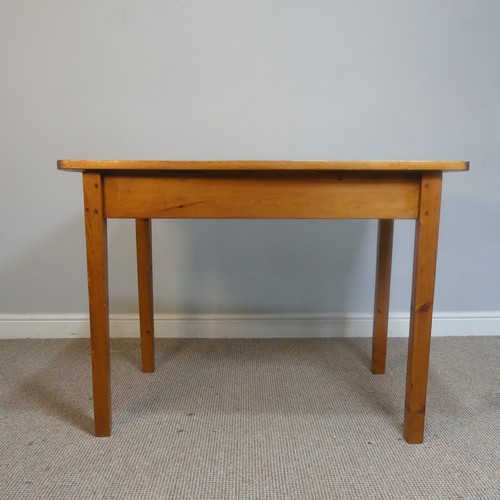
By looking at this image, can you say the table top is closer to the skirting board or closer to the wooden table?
the wooden table

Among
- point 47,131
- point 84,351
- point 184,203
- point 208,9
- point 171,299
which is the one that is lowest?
point 84,351

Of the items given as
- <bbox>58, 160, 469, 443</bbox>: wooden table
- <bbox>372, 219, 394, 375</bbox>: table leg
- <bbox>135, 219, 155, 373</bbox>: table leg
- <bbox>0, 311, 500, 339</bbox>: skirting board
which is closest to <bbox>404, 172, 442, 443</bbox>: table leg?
<bbox>58, 160, 469, 443</bbox>: wooden table

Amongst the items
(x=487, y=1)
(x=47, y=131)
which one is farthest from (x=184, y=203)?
(x=487, y=1)

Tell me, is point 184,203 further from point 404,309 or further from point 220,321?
point 404,309

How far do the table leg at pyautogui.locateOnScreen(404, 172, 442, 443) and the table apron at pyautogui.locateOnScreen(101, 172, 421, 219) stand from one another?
0.09ft

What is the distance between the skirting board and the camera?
169 centimetres

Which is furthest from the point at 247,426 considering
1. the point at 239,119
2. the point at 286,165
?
the point at 239,119

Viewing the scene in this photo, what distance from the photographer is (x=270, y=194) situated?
3.10 feet

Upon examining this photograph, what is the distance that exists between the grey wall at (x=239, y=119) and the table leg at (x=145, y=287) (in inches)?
12.6

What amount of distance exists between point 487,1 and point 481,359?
1.33 metres


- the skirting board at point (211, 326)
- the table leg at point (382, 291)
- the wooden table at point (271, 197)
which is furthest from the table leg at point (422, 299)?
the skirting board at point (211, 326)

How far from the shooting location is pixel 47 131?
62.5 inches

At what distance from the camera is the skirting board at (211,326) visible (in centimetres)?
169

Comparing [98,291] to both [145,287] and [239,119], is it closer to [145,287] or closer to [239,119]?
[145,287]
